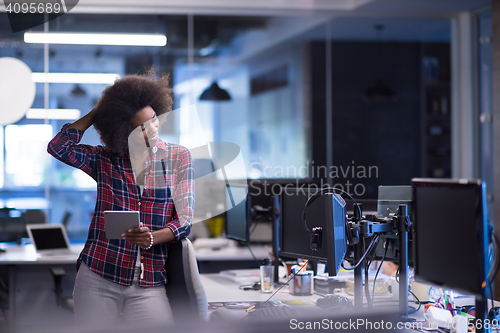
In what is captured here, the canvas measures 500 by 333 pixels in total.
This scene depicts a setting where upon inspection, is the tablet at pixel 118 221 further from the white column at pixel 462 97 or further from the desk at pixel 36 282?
the white column at pixel 462 97

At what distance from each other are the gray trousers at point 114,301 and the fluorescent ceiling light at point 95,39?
12.2ft

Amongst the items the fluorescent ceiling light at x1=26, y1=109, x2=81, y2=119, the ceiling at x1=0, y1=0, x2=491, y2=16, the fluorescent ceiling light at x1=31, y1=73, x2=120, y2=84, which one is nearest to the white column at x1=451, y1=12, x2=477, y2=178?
the ceiling at x1=0, y1=0, x2=491, y2=16

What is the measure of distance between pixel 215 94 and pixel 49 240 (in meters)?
2.23

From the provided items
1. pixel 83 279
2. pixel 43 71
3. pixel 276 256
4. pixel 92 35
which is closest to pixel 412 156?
pixel 276 256

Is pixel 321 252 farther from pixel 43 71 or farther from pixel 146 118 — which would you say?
pixel 43 71

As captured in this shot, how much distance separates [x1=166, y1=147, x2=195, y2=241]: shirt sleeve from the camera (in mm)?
1904

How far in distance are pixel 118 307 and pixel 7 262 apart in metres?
2.02

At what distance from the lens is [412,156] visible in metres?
5.72

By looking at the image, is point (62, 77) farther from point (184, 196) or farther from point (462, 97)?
point (462, 97)

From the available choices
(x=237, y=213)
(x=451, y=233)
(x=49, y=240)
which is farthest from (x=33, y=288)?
(x=451, y=233)

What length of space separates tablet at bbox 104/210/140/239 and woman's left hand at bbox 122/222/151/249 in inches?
0.8

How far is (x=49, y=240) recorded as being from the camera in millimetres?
3707

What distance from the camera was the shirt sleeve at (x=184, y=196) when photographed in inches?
74.9

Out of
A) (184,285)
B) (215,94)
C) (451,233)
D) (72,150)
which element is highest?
(215,94)
